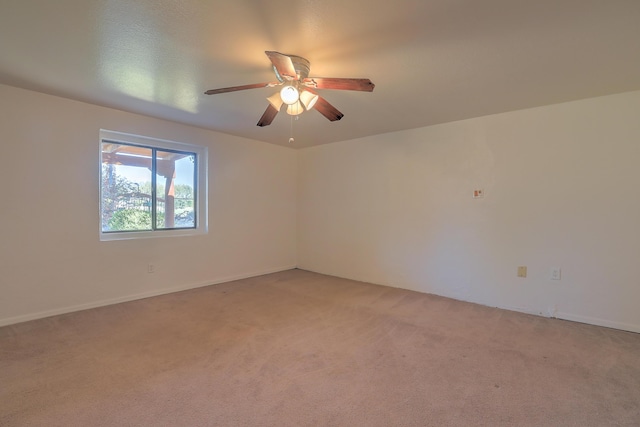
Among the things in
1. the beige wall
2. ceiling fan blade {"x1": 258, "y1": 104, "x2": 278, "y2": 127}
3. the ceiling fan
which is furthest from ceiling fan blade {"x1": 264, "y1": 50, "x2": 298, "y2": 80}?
the beige wall

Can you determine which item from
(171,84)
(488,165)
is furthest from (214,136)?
(488,165)

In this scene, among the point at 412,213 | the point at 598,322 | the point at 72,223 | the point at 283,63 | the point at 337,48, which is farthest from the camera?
the point at 412,213

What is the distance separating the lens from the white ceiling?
1637mm

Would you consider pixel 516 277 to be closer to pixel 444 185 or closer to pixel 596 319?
pixel 596 319

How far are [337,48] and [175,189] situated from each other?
306 centimetres

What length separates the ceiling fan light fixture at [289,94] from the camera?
6.81 feet

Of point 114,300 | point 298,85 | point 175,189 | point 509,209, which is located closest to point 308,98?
point 298,85

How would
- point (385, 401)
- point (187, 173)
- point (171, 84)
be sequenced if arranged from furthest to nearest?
point (187, 173) → point (171, 84) → point (385, 401)

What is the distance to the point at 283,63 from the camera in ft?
6.06

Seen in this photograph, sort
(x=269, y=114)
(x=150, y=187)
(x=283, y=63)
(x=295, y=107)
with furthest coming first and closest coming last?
(x=150, y=187)
(x=269, y=114)
(x=295, y=107)
(x=283, y=63)

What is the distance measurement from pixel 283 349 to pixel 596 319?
9.93ft

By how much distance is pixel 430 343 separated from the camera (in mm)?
2516

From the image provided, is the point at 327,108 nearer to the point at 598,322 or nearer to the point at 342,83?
the point at 342,83

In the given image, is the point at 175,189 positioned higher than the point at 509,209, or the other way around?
the point at 175,189
